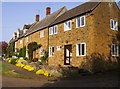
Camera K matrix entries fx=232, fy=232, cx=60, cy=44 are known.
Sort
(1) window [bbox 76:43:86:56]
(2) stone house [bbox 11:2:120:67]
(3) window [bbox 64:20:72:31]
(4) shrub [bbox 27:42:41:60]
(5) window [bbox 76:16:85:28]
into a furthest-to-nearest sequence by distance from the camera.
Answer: (4) shrub [bbox 27:42:41:60] < (3) window [bbox 64:20:72:31] < (5) window [bbox 76:16:85:28] < (1) window [bbox 76:43:86:56] < (2) stone house [bbox 11:2:120:67]

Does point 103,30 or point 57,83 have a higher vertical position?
point 103,30

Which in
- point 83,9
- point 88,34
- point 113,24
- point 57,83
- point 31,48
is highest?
point 83,9

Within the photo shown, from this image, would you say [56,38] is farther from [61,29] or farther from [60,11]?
[60,11]

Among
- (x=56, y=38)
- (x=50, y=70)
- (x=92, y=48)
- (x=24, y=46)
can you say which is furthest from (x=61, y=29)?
(x=24, y=46)

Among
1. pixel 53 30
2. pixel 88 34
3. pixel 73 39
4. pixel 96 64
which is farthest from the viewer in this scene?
pixel 53 30

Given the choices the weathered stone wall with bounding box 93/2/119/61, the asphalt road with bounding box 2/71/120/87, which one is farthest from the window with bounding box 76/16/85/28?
the asphalt road with bounding box 2/71/120/87

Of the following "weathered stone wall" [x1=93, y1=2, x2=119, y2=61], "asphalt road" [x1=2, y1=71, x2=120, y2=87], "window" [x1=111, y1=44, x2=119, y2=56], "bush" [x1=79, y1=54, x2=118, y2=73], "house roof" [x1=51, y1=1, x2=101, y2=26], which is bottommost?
"asphalt road" [x1=2, y1=71, x2=120, y2=87]

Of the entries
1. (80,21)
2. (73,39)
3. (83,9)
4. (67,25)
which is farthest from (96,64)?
(67,25)

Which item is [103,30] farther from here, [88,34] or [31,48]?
[31,48]

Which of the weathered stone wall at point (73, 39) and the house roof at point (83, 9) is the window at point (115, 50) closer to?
the weathered stone wall at point (73, 39)

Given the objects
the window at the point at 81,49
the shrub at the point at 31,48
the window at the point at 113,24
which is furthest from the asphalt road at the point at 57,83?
the shrub at the point at 31,48

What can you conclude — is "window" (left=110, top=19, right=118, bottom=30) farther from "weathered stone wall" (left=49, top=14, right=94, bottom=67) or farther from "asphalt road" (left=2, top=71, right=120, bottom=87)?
"asphalt road" (left=2, top=71, right=120, bottom=87)

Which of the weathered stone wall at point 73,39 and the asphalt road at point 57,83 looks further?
the weathered stone wall at point 73,39

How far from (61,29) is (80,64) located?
7.37m
